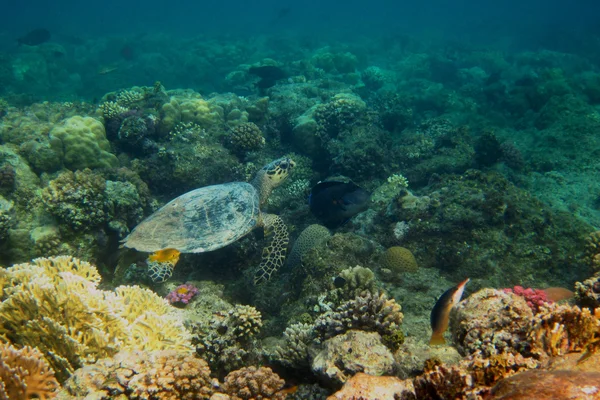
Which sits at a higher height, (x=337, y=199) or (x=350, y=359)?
(x=350, y=359)

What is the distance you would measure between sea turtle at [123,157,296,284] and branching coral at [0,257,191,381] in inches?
86.2

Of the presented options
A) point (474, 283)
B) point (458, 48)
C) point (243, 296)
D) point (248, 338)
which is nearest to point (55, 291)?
point (248, 338)

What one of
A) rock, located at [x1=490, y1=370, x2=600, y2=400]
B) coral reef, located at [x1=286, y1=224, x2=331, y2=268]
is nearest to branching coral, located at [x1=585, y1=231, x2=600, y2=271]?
coral reef, located at [x1=286, y1=224, x2=331, y2=268]

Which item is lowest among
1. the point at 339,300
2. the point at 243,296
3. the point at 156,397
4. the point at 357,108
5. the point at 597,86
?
the point at 243,296

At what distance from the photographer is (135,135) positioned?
868 centimetres

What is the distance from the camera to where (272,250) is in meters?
6.32

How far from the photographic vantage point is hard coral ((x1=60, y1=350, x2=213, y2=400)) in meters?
2.39

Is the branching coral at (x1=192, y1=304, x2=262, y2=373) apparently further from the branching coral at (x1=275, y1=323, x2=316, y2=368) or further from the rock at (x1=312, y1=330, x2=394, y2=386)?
the rock at (x1=312, y1=330, x2=394, y2=386)

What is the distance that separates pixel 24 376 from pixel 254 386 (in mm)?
1814

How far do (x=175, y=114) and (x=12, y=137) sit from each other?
408 cm

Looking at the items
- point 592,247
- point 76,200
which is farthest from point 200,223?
point 592,247

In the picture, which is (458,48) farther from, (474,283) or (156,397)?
(156,397)

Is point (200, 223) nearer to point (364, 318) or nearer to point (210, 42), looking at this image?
point (364, 318)

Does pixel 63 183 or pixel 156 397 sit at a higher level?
pixel 156 397
